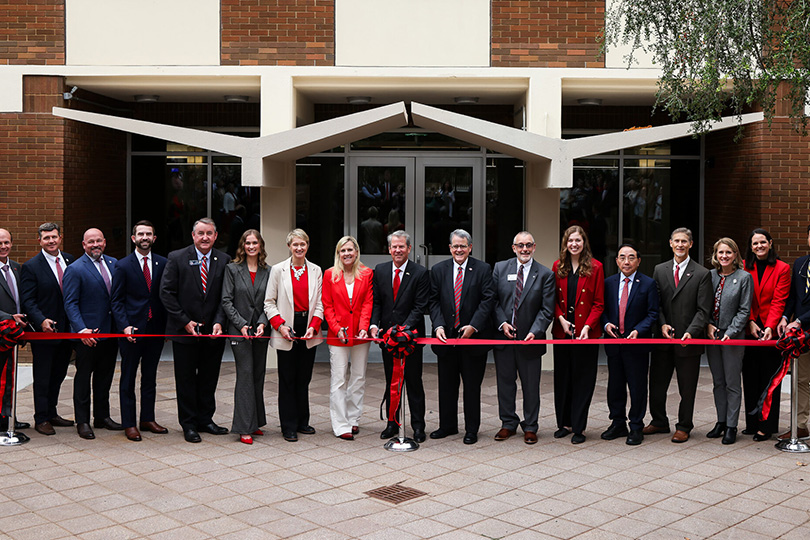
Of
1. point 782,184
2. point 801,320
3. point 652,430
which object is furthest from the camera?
point 782,184

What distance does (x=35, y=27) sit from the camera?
1209 centimetres

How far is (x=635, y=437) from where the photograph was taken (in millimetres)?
8297

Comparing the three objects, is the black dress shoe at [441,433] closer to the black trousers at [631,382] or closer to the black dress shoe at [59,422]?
the black trousers at [631,382]

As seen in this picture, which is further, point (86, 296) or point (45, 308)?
point (45, 308)

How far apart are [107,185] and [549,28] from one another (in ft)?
22.8

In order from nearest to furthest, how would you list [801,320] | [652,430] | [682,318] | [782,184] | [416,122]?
[801,320]
[682,318]
[652,430]
[416,122]
[782,184]

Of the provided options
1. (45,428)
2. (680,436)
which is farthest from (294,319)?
(680,436)

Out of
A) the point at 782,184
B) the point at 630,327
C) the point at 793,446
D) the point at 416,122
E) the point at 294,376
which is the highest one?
the point at 416,122

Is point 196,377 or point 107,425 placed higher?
point 196,377

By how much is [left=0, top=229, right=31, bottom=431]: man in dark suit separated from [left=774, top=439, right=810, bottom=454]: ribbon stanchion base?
6713mm

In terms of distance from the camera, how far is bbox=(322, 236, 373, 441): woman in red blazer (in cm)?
836

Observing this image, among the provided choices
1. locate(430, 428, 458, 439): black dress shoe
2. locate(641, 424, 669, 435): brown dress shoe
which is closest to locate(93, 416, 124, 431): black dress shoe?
locate(430, 428, 458, 439): black dress shoe

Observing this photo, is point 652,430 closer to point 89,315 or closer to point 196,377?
point 196,377

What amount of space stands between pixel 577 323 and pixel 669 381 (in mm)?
1030
